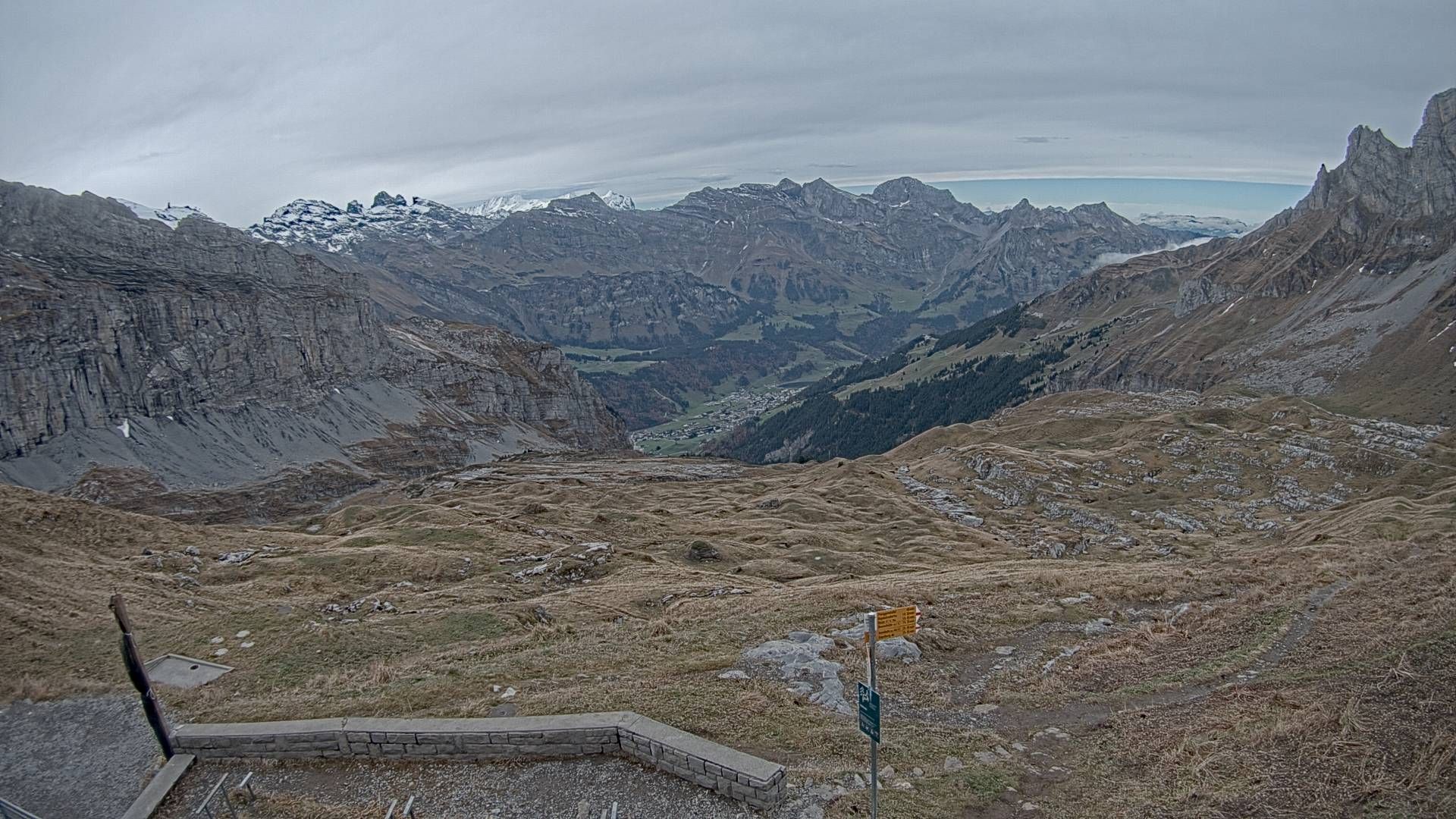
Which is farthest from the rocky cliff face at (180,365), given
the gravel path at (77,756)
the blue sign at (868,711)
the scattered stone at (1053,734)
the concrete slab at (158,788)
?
the scattered stone at (1053,734)

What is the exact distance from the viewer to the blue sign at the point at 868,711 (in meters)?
15.1

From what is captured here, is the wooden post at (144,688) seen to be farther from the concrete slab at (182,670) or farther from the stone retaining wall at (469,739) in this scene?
the concrete slab at (182,670)

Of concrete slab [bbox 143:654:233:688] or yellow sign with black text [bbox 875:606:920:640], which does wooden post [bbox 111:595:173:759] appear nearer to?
concrete slab [bbox 143:654:233:688]

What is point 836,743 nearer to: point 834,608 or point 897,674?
point 897,674

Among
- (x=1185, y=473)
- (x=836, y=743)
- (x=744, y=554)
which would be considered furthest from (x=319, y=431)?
(x=836, y=743)

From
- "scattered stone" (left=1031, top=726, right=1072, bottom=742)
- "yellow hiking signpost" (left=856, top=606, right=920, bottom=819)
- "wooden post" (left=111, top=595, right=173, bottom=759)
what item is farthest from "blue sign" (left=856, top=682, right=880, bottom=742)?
"wooden post" (left=111, top=595, right=173, bottom=759)

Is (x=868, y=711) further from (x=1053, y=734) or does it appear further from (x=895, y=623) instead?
(x=1053, y=734)

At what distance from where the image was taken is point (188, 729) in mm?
20656

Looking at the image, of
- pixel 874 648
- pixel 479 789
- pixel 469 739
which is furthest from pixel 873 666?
pixel 469 739

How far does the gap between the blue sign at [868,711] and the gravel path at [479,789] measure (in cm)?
301

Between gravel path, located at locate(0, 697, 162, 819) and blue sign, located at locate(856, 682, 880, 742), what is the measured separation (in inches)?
733

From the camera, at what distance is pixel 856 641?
2723 centimetres

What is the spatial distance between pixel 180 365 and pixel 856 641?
6746 inches

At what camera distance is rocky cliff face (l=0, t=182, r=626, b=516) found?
132 m
